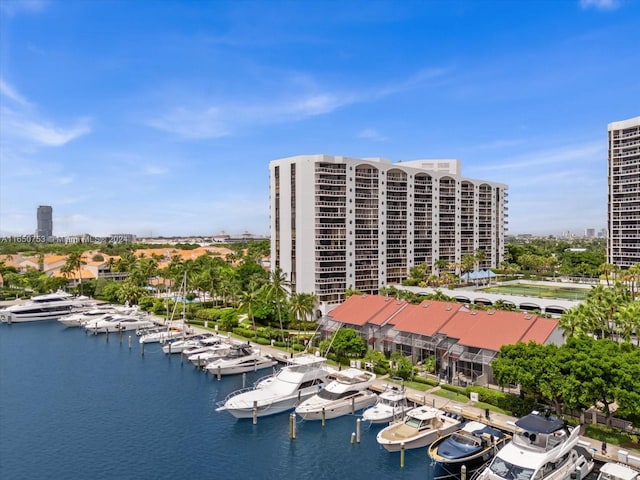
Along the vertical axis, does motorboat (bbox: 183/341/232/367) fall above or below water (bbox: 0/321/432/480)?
above

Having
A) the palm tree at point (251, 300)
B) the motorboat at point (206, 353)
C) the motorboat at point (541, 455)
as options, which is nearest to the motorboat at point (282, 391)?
the motorboat at point (206, 353)

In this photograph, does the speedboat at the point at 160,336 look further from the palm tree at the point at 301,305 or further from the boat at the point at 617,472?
the boat at the point at 617,472

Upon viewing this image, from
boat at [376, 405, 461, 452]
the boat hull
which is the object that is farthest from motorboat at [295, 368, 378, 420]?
boat at [376, 405, 461, 452]

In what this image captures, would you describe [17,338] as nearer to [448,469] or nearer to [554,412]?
[448,469]

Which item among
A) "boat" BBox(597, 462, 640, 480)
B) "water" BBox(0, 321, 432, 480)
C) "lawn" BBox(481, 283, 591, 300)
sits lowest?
"water" BBox(0, 321, 432, 480)

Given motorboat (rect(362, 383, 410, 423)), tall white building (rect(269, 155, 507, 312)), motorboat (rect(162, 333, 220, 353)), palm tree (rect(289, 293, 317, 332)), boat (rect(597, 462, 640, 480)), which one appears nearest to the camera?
boat (rect(597, 462, 640, 480))

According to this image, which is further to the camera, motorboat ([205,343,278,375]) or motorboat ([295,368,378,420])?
motorboat ([205,343,278,375])

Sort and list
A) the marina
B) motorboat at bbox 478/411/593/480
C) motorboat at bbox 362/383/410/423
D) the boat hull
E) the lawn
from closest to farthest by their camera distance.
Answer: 1. motorboat at bbox 478/411/593/480
2. the marina
3. motorboat at bbox 362/383/410/423
4. the boat hull
5. the lawn

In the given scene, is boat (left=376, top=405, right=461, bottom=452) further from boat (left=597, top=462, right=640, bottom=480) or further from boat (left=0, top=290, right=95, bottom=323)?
boat (left=0, top=290, right=95, bottom=323)
